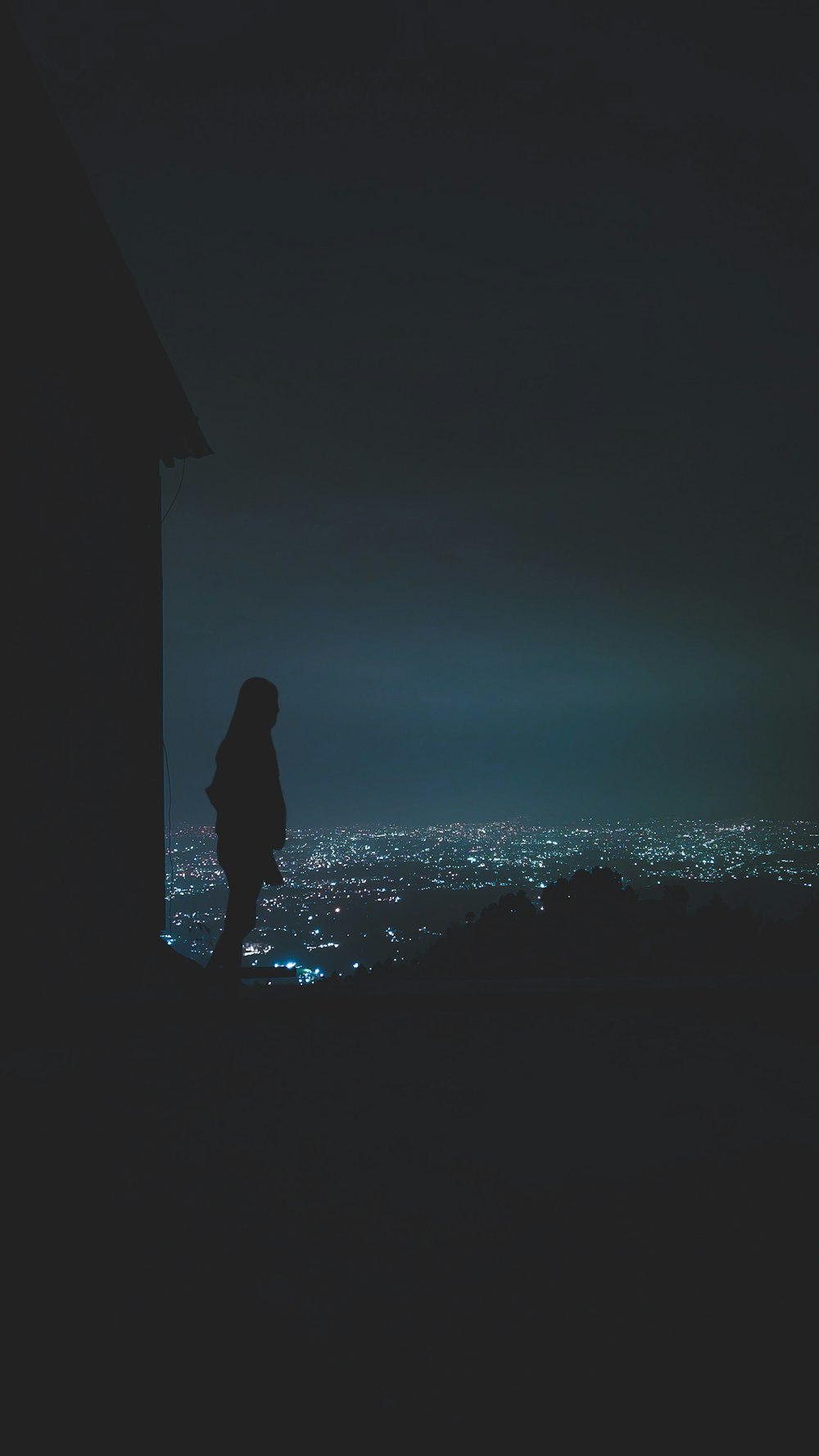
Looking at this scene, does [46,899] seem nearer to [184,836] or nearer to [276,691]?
[276,691]

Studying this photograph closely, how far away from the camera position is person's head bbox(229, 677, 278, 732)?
15.7ft

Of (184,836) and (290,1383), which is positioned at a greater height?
(184,836)

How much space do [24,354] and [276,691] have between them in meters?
2.38

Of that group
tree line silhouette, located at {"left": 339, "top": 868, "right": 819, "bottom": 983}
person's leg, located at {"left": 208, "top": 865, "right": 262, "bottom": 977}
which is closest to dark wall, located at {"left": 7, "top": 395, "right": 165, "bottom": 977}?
person's leg, located at {"left": 208, "top": 865, "right": 262, "bottom": 977}

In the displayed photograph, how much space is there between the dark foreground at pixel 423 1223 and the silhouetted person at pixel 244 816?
970 millimetres

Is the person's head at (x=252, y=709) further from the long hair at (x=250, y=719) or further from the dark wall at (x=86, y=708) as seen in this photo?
the dark wall at (x=86, y=708)

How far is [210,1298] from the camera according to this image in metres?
1.86

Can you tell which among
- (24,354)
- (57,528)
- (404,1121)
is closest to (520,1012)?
(404,1121)

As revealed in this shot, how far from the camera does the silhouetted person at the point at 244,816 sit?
4676mm

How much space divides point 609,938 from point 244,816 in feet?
17.9

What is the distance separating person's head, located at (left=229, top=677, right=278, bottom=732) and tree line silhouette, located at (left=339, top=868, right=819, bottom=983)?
71.4 inches

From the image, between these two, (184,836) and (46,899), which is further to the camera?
(184,836)

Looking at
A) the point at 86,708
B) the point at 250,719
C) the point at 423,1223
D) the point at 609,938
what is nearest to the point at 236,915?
the point at 250,719

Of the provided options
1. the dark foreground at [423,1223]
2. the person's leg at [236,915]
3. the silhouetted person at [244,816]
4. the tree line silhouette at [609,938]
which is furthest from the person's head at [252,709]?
the dark foreground at [423,1223]
